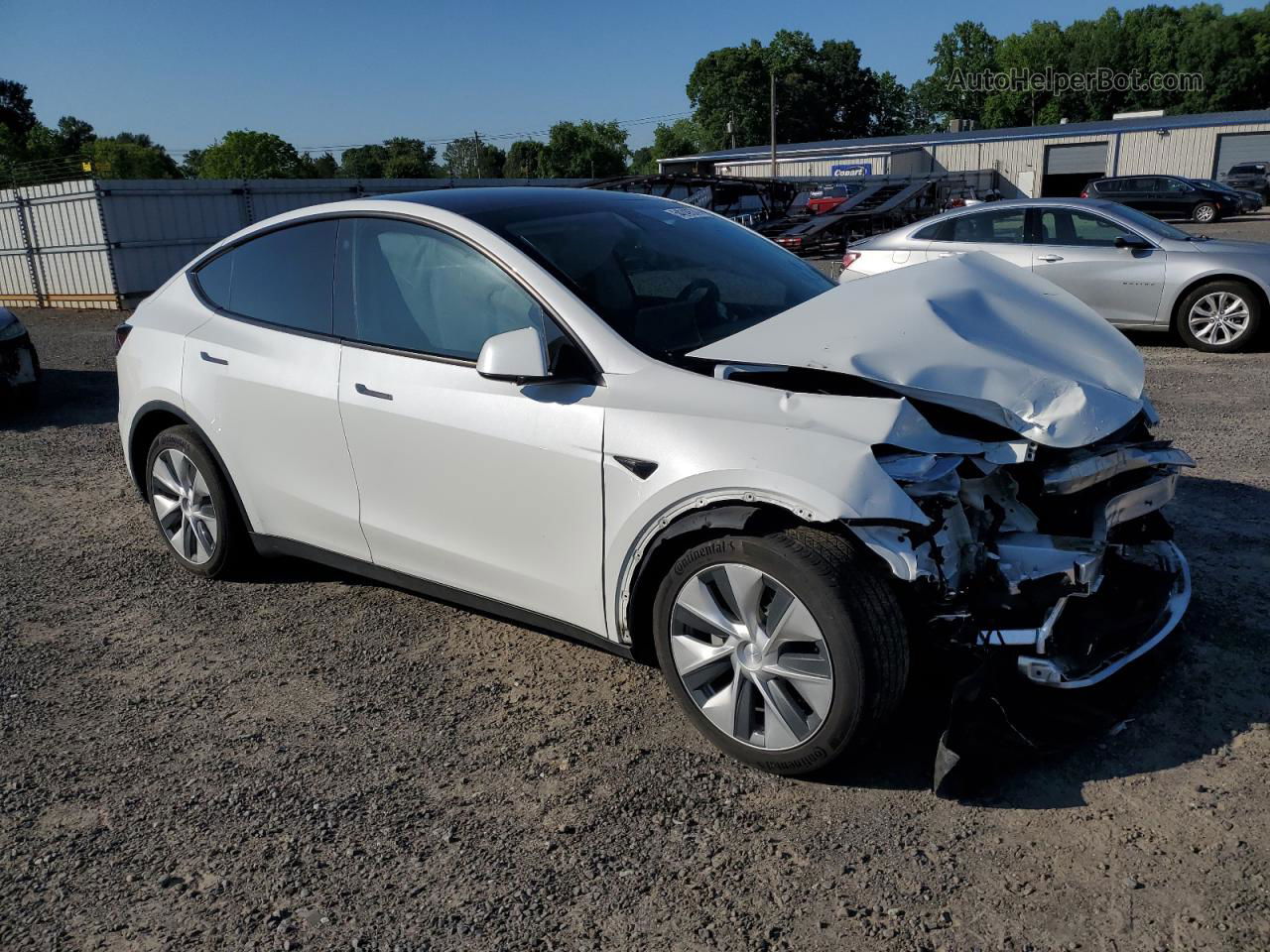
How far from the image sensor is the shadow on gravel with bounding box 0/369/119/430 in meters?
8.41

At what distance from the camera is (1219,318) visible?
8.95m

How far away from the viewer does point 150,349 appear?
14.6ft

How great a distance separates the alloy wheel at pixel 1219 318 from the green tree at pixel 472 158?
86560 millimetres

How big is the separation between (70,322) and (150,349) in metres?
14.1

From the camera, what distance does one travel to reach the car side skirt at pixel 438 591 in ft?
10.6

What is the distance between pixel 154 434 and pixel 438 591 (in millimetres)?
1972

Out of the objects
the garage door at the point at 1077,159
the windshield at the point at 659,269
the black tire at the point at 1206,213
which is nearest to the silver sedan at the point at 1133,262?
the windshield at the point at 659,269

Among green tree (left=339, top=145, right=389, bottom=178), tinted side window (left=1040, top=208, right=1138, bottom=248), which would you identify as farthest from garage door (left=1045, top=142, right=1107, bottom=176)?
green tree (left=339, top=145, right=389, bottom=178)

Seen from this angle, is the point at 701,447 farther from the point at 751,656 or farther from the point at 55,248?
the point at 55,248

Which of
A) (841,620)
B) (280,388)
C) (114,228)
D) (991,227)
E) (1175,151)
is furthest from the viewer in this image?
(1175,151)

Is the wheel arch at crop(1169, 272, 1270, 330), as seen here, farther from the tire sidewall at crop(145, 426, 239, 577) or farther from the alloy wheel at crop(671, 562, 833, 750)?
the tire sidewall at crop(145, 426, 239, 577)

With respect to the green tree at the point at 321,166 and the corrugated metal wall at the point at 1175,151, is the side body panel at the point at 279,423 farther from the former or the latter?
the green tree at the point at 321,166

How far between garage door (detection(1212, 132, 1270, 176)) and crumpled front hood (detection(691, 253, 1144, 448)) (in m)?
51.8

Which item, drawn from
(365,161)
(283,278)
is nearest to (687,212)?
(283,278)
